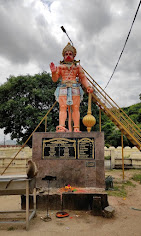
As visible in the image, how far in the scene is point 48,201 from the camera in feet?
20.3

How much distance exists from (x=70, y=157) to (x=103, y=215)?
2.46m

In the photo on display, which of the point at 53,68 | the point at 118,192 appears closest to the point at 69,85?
the point at 53,68

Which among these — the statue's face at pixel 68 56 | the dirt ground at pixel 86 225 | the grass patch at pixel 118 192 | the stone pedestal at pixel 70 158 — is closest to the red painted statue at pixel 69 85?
the statue's face at pixel 68 56

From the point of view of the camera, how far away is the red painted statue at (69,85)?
28.4 ft

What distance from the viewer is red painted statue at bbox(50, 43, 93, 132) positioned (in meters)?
8.66

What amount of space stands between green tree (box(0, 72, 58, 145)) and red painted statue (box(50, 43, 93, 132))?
431 inches

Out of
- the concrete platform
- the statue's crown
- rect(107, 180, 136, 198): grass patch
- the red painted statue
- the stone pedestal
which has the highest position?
the statue's crown

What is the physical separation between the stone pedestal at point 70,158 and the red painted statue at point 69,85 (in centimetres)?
108

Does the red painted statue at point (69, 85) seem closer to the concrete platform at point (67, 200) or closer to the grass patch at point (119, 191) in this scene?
the concrete platform at point (67, 200)

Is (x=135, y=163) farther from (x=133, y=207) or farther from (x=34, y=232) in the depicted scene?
(x=34, y=232)

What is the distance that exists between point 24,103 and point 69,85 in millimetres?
13158

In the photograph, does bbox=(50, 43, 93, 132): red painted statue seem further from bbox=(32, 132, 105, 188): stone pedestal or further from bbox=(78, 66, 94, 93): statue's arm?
bbox=(32, 132, 105, 188): stone pedestal

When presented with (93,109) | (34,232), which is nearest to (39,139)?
(34,232)

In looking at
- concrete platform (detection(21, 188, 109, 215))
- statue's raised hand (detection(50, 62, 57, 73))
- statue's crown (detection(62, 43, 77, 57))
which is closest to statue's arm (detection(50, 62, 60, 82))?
statue's raised hand (detection(50, 62, 57, 73))
